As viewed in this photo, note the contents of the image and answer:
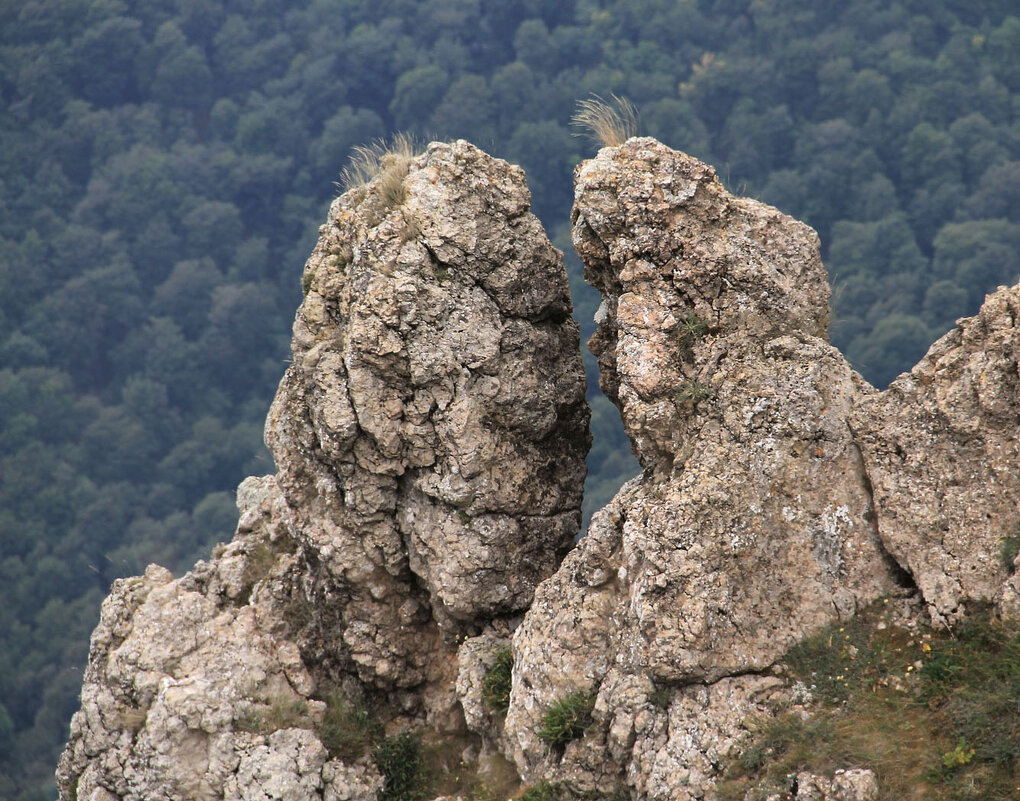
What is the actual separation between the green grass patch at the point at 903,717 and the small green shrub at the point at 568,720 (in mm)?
1535

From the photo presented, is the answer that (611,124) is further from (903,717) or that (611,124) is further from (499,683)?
(903,717)

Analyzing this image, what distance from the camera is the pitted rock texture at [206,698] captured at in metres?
11.7

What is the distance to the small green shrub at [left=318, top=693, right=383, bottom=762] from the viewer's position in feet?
39.2

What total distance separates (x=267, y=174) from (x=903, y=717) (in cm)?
8310

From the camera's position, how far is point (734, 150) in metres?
73.7

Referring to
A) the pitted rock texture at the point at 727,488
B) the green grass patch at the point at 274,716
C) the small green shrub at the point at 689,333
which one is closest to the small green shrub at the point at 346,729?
the green grass patch at the point at 274,716

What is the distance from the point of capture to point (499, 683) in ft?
37.4

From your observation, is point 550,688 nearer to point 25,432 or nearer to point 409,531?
point 409,531

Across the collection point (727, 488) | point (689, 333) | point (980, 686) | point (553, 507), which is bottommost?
point (980, 686)

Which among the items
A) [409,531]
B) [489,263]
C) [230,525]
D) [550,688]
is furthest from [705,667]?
[230,525]

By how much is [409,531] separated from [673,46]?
77836 mm

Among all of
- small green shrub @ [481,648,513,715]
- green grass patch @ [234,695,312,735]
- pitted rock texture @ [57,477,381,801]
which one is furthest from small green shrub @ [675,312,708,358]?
green grass patch @ [234,695,312,735]

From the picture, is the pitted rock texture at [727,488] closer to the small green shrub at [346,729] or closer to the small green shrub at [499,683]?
the small green shrub at [499,683]

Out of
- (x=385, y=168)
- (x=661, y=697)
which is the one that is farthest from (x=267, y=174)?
(x=661, y=697)
